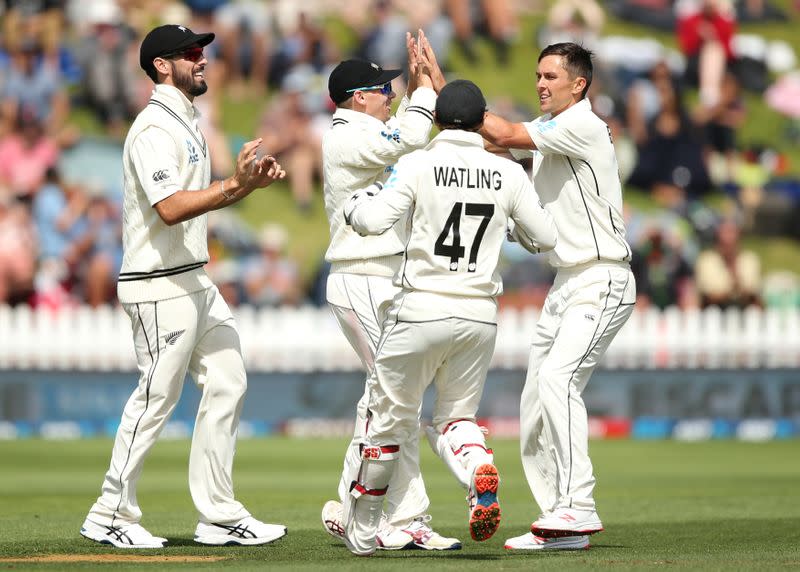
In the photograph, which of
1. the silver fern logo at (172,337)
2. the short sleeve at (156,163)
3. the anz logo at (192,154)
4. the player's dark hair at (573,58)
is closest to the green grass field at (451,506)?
the silver fern logo at (172,337)

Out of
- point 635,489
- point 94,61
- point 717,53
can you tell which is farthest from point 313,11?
point 635,489

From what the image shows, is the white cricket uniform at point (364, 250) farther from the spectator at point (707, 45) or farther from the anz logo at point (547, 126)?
the spectator at point (707, 45)

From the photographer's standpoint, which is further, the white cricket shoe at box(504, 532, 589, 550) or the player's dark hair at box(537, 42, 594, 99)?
the player's dark hair at box(537, 42, 594, 99)

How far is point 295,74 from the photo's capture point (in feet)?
74.8

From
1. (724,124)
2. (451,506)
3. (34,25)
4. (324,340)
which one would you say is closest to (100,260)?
(324,340)

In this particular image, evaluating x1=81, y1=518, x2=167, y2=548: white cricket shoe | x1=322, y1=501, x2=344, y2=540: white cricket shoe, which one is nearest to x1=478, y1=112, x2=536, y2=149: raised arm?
x1=322, y1=501, x2=344, y2=540: white cricket shoe

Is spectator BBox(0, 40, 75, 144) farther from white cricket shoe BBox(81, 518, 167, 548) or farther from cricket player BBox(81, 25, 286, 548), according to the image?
white cricket shoe BBox(81, 518, 167, 548)

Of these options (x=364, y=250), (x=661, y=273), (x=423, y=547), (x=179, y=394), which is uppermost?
(x=661, y=273)

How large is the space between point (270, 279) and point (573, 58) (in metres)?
11.9

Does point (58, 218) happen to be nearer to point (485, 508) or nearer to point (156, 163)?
point (156, 163)

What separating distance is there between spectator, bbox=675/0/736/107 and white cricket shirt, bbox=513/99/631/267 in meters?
16.8

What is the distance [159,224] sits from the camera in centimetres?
796

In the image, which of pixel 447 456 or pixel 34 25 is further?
pixel 34 25

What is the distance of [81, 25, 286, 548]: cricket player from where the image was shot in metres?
7.87
